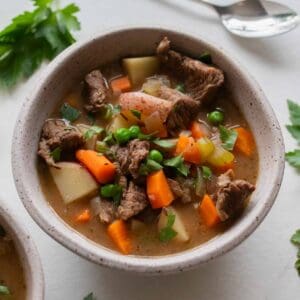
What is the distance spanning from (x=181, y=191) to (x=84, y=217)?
1.45ft

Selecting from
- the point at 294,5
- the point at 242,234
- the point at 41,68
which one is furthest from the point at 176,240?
the point at 294,5

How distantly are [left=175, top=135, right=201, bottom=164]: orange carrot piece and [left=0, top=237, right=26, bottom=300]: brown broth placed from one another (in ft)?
2.78

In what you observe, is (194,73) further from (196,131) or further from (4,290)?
(4,290)

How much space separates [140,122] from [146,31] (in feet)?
1.55

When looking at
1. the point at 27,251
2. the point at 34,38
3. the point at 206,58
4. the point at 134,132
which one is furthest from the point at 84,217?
the point at 34,38

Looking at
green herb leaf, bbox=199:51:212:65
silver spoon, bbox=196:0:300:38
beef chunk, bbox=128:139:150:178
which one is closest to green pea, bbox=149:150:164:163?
beef chunk, bbox=128:139:150:178

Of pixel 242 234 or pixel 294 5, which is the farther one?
pixel 294 5

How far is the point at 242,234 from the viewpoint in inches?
130

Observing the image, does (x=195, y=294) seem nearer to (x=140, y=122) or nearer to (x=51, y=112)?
(x=140, y=122)

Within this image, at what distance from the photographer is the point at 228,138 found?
3.60 m

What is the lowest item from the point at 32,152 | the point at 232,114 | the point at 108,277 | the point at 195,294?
the point at 195,294

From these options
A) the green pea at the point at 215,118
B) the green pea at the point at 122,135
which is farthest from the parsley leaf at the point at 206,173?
the green pea at the point at 122,135

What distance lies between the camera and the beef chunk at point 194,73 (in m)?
3.63

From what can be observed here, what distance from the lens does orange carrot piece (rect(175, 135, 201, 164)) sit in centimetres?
349
